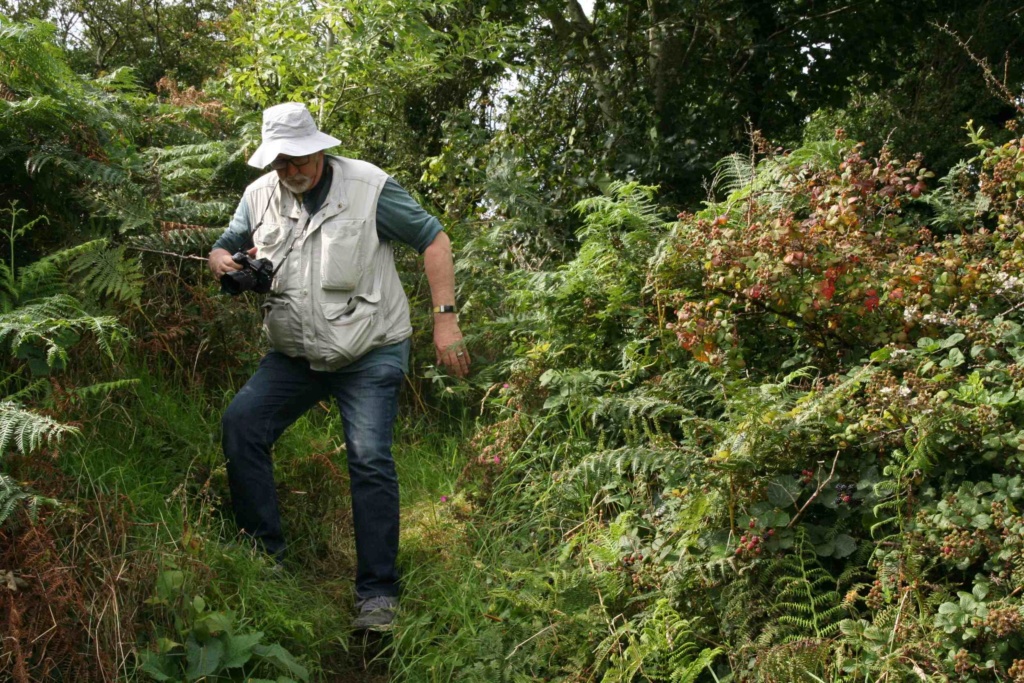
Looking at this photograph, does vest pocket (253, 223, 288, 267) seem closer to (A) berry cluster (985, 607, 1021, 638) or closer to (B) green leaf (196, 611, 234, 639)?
(B) green leaf (196, 611, 234, 639)

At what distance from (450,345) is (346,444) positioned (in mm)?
690


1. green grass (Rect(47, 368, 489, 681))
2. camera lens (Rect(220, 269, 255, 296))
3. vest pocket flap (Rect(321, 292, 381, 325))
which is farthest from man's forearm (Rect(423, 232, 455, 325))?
green grass (Rect(47, 368, 489, 681))

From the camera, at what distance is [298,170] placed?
468 cm

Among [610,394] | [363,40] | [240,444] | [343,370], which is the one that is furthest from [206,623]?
[363,40]

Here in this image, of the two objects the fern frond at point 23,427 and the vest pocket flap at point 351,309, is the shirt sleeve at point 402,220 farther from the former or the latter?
the fern frond at point 23,427

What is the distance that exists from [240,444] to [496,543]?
126 cm

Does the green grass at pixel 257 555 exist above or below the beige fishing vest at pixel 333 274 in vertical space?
below

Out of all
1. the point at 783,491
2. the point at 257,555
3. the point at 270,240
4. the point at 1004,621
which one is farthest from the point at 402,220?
the point at 1004,621

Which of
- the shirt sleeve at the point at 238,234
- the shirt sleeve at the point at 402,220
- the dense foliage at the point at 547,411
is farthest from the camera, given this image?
the shirt sleeve at the point at 238,234

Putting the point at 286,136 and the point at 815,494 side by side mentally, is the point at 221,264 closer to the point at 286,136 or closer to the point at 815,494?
the point at 286,136

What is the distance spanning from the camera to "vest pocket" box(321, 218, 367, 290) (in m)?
4.58

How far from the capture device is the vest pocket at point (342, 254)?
458 centimetres

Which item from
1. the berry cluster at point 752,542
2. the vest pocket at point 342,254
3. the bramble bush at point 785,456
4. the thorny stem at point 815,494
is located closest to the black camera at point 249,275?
the vest pocket at point 342,254

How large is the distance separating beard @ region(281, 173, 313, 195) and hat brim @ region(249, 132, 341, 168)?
0.51 feet
